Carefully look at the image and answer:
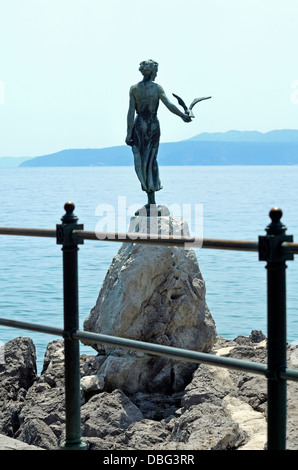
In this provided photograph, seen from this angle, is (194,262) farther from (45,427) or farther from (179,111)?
(45,427)

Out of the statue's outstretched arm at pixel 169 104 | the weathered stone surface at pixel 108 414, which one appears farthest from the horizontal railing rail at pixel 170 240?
the statue's outstretched arm at pixel 169 104

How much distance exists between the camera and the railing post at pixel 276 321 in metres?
2.74

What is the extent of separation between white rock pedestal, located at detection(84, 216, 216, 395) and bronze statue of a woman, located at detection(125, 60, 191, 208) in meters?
0.48

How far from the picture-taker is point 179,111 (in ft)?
28.5

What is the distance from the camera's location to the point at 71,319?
3385mm

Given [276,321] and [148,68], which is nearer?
[276,321]

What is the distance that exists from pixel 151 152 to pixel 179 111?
1.71 feet

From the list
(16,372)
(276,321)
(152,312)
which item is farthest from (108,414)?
(276,321)

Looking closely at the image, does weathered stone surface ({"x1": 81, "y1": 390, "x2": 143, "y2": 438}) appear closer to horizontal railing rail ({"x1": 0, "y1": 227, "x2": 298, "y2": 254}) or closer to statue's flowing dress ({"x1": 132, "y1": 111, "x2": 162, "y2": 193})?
statue's flowing dress ({"x1": 132, "y1": 111, "x2": 162, "y2": 193})

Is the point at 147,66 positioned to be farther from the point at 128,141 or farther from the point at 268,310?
the point at 268,310

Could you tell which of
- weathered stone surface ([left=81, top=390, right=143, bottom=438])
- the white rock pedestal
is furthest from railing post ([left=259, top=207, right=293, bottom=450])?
the white rock pedestal

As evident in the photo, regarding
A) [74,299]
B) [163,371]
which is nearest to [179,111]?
[163,371]

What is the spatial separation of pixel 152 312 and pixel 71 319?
5.28 m

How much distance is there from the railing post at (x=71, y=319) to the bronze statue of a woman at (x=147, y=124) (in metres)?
5.37
